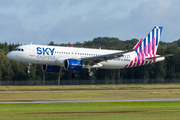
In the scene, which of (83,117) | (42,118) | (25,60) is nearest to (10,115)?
(42,118)

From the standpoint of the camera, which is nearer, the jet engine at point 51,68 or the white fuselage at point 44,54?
the white fuselage at point 44,54

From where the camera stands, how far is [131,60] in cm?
6047

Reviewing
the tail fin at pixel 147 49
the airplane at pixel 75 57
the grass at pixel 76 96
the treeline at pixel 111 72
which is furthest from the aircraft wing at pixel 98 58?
the treeline at pixel 111 72

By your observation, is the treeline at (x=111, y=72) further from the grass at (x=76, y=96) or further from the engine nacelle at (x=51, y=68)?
the grass at (x=76, y=96)

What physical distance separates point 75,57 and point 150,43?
1913cm

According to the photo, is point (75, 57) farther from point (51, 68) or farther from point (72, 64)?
point (51, 68)

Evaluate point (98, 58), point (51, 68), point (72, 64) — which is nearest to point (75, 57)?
point (72, 64)

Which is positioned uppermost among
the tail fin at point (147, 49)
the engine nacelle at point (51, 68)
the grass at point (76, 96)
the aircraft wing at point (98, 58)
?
the tail fin at point (147, 49)

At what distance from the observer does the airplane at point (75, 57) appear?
50.4 metres

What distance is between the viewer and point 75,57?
176ft

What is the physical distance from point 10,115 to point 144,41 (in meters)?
44.7

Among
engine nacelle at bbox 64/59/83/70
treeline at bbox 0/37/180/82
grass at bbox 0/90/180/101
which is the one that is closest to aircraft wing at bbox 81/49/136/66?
engine nacelle at bbox 64/59/83/70

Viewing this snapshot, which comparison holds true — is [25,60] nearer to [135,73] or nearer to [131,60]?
[131,60]

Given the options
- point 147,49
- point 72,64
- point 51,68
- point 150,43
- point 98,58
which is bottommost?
point 51,68
